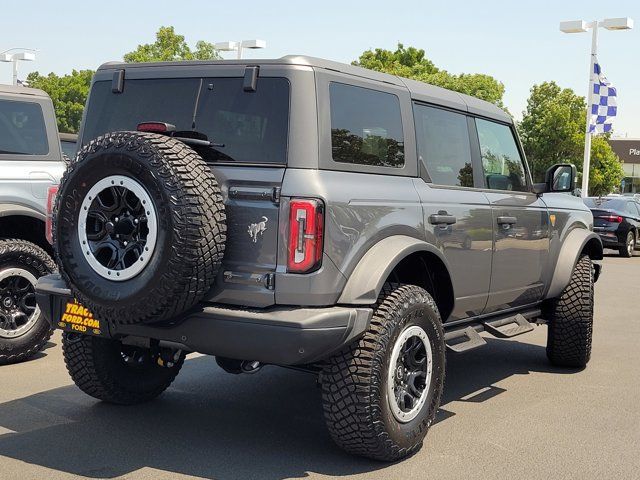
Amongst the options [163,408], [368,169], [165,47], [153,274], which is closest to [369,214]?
[368,169]

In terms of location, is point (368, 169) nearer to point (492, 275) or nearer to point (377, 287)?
point (377, 287)

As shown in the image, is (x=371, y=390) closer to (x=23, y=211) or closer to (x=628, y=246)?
(x=23, y=211)

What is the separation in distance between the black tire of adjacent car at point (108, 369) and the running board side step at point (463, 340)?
160 cm

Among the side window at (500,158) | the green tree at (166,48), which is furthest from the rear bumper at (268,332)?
the green tree at (166,48)

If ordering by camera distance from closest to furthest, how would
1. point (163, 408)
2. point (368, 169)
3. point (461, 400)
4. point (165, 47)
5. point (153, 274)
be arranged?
point (153, 274), point (368, 169), point (163, 408), point (461, 400), point (165, 47)

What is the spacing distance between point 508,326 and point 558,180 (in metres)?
1.23

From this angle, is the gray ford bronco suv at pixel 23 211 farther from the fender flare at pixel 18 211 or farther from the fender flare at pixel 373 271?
the fender flare at pixel 373 271

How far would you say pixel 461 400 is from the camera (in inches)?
233

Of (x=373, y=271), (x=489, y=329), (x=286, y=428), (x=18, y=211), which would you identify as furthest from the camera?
(x=18, y=211)

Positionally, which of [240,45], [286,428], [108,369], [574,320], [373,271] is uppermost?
[240,45]

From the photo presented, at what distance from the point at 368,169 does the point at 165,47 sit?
122ft

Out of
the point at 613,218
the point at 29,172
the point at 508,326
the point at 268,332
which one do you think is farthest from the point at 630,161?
the point at 268,332

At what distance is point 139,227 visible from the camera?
4117 mm

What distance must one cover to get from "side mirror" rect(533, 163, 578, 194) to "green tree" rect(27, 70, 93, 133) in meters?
48.2
